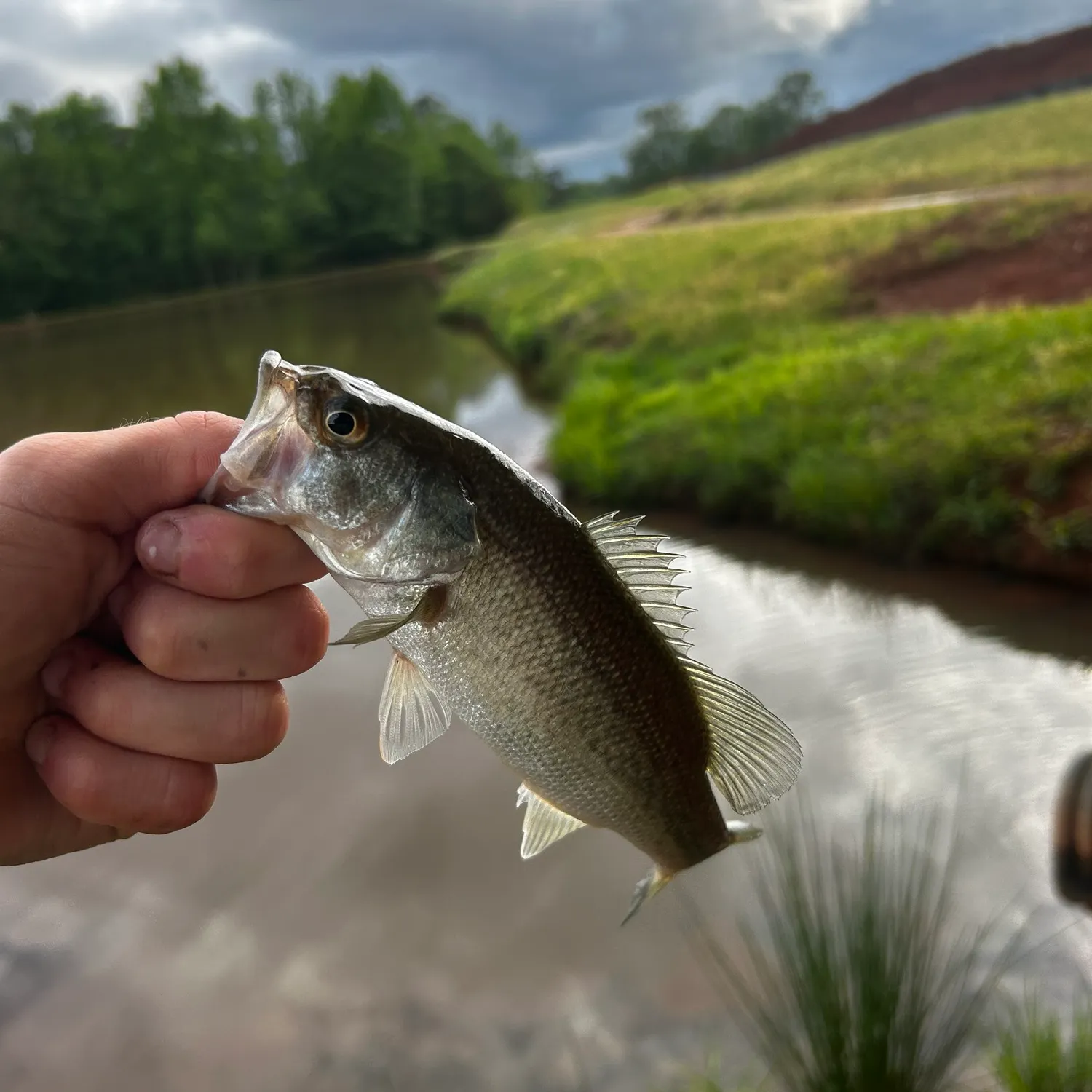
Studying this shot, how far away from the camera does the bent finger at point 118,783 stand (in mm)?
1807

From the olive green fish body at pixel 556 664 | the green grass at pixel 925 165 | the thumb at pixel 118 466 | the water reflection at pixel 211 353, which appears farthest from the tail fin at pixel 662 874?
the green grass at pixel 925 165

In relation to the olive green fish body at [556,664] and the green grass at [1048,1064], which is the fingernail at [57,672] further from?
the green grass at [1048,1064]

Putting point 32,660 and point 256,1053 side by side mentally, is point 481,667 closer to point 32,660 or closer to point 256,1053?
point 32,660

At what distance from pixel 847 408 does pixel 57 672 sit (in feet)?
26.0

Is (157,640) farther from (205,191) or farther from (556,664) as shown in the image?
(205,191)

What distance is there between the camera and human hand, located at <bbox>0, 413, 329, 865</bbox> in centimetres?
167

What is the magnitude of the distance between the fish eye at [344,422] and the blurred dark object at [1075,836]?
4.39m

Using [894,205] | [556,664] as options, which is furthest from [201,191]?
[556,664]

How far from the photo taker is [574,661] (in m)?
1.62

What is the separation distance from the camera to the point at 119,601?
190cm

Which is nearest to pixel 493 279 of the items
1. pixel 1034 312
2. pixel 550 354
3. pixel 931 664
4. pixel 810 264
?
pixel 550 354

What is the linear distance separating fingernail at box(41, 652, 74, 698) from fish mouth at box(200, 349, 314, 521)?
728 mm

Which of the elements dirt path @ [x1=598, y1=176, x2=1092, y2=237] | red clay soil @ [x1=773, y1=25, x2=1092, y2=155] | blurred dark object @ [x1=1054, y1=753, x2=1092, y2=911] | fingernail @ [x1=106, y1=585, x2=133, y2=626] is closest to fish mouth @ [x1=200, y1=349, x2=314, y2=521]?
fingernail @ [x1=106, y1=585, x2=133, y2=626]

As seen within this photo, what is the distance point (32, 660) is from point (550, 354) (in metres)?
14.0
